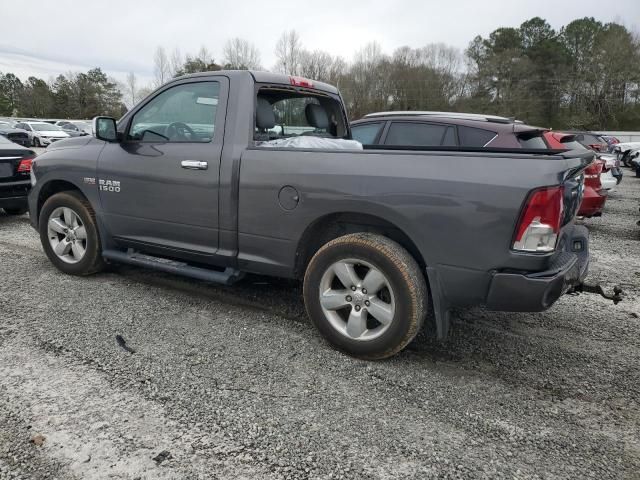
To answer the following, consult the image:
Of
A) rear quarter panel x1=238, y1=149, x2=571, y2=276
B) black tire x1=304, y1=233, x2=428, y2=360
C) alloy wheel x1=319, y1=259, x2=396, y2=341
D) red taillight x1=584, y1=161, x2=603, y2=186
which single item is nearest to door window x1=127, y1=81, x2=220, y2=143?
rear quarter panel x1=238, y1=149, x2=571, y2=276

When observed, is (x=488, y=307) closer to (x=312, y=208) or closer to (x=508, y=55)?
(x=312, y=208)

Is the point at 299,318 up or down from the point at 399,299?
down

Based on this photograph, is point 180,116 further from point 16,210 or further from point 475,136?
point 16,210

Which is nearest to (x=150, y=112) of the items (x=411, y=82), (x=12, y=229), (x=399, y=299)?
(x=399, y=299)

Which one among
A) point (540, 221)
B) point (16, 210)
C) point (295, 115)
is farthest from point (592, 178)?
point (16, 210)

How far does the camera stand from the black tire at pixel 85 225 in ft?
14.6

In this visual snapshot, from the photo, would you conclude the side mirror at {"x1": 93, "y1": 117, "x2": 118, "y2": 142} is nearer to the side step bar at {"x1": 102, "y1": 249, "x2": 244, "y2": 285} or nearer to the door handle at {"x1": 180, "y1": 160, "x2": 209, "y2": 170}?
the door handle at {"x1": 180, "y1": 160, "x2": 209, "y2": 170}

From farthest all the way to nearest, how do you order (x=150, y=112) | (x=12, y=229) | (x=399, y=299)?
(x=12, y=229)
(x=150, y=112)
(x=399, y=299)

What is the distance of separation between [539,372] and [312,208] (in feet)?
5.99

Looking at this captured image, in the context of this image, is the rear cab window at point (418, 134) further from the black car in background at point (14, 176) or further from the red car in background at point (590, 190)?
the black car in background at point (14, 176)

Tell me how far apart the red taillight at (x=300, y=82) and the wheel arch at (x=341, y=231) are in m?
1.52

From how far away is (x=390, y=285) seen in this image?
116 inches

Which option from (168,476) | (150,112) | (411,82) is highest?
(411,82)

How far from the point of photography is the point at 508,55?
211 feet
